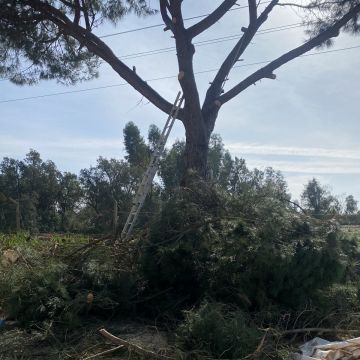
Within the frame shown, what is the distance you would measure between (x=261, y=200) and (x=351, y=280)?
4.60 feet

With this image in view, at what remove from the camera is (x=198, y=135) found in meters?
8.45

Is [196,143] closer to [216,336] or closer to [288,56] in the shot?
[288,56]

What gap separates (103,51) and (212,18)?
2.02 meters

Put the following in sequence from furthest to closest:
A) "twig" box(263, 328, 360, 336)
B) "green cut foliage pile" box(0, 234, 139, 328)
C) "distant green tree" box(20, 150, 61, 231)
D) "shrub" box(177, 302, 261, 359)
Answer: "distant green tree" box(20, 150, 61, 231), "green cut foliage pile" box(0, 234, 139, 328), "twig" box(263, 328, 360, 336), "shrub" box(177, 302, 261, 359)

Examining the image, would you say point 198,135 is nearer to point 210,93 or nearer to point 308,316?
point 210,93

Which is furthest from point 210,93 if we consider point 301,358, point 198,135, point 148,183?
point 301,358

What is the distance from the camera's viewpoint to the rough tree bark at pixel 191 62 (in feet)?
27.9

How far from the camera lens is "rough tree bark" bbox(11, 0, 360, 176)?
8508mm

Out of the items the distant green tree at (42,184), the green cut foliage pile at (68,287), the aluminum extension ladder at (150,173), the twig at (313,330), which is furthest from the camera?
the distant green tree at (42,184)

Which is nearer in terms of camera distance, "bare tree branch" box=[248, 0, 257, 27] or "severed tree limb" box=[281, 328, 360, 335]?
"severed tree limb" box=[281, 328, 360, 335]

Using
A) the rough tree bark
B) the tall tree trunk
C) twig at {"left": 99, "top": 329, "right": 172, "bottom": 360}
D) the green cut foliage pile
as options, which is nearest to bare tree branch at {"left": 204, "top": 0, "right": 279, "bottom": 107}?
the rough tree bark

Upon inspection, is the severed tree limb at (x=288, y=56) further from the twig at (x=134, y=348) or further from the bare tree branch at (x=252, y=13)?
the twig at (x=134, y=348)

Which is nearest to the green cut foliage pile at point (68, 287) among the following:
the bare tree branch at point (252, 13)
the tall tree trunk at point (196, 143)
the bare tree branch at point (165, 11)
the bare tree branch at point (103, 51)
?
the tall tree trunk at point (196, 143)

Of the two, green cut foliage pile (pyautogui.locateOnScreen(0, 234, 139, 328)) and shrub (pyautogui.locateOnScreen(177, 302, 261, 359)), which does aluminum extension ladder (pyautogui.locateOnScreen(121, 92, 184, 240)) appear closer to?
green cut foliage pile (pyautogui.locateOnScreen(0, 234, 139, 328))
